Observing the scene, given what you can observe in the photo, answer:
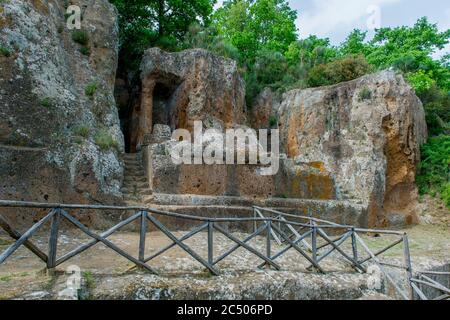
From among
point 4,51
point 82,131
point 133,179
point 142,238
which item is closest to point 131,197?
point 133,179

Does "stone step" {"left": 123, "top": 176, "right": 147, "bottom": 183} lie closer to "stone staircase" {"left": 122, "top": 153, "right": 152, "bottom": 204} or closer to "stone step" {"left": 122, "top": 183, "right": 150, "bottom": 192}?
"stone staircase" {"left": 122, "top": 153, "right": 152, "bottom": 204}

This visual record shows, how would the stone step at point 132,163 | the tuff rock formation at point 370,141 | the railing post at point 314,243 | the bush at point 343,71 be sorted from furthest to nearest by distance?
the bush at point 343,71
the tuff rock formation at point 370,141
the stone step at point 132,163
the railing post at point 314,243

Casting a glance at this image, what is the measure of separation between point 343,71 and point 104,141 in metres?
12.8

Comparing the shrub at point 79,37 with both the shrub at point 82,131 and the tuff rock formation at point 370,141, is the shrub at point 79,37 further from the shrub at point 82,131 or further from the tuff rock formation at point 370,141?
the tuff rock formation at point 370,141

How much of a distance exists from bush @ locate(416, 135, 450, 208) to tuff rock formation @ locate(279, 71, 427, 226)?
39 cm

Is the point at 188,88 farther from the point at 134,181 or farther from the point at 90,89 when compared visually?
the point at 134,181

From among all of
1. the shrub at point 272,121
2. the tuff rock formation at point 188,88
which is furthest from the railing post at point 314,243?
the shrub at point 272,121

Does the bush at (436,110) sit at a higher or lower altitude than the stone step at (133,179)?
higher

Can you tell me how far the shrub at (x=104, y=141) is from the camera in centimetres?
979

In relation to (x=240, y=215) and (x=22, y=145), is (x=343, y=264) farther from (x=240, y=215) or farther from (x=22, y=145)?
(x=22, y=145)

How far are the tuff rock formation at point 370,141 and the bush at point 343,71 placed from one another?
3.59 meters

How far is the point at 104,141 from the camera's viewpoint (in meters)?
9.91

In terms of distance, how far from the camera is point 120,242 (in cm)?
736

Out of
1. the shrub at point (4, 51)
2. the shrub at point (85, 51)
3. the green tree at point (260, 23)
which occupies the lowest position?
the shrub at point (4, 51)
